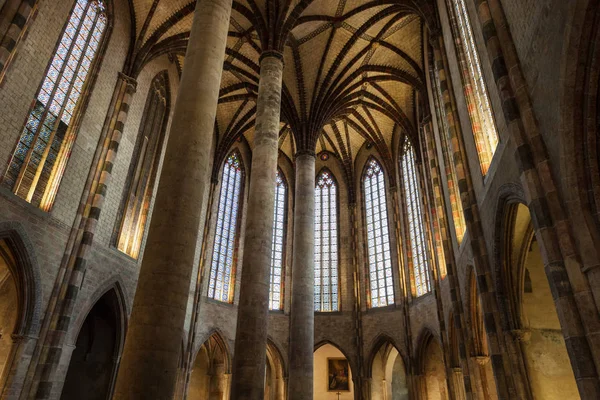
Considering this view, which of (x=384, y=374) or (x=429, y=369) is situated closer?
(x=429, y=369)

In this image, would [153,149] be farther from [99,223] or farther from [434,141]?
[434,141]

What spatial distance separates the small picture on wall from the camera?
887 inches

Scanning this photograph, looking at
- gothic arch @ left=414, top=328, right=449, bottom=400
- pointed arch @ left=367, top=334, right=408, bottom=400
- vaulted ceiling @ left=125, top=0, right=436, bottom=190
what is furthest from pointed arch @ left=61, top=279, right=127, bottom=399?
gothic arch @ left=414, top=328, right=449, bottom=400

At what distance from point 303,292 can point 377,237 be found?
8.34 m

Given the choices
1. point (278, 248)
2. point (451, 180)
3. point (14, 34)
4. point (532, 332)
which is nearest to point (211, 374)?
point (278, 248)

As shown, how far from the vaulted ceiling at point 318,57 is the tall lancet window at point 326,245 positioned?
3737 millimetres

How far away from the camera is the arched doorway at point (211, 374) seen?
1955cm

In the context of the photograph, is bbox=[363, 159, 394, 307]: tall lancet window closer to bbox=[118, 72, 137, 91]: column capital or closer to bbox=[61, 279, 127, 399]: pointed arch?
bbox=[61, 279, 127, 399]: pointed arch

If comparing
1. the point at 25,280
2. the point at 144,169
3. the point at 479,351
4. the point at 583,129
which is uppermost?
the point at 144,169

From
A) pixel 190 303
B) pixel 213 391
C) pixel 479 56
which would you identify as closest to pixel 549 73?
pixel 479 56

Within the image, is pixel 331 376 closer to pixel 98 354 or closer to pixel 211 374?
pixel 211 374

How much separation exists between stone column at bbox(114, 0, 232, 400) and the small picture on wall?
62.1 feet

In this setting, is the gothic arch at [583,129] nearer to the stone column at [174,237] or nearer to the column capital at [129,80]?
the stone column at [174,237]

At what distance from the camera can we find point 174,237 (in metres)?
5.77
